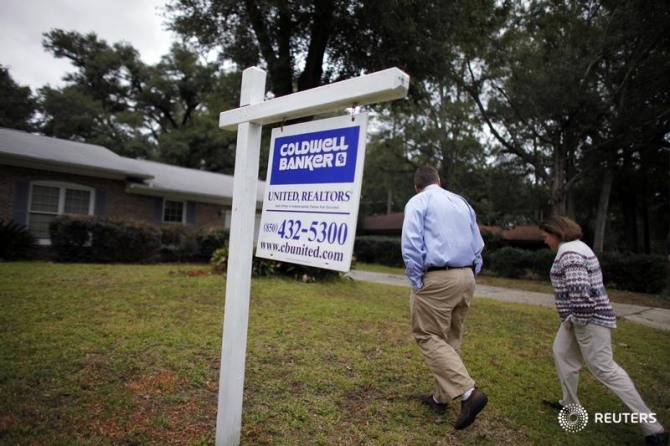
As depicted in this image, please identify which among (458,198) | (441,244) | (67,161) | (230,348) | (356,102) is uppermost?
(67,161)

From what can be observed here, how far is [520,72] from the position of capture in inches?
667

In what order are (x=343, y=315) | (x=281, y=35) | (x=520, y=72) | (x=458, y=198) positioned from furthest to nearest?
(x=520, y=72) < (x=281, y=35) < (x=343, y=315) < (x=458, y=198)

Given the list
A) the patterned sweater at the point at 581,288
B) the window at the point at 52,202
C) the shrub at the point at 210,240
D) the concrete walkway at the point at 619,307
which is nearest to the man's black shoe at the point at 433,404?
the patterned sweater at the point at 581,288

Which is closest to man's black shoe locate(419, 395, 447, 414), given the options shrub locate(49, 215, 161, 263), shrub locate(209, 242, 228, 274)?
shrub locate(209, 242, 228, 274)

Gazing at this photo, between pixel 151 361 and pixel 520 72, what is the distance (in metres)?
17.8

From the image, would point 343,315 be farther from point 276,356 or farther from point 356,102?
point 356,102

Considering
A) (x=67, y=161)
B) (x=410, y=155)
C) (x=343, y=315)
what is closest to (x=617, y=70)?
(x=410, y=155)

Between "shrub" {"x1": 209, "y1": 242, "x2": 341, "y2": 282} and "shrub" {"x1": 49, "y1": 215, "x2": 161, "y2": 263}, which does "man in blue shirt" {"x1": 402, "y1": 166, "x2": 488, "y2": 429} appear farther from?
"shrub" {"x1": 49, "y1": 215, "x2": 161, "y2": 263}

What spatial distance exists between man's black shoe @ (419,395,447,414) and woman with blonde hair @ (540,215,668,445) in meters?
1.03

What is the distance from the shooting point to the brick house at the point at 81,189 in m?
12.9

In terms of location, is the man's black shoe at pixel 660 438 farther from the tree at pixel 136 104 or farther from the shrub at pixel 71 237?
the tree at pixel 136 104

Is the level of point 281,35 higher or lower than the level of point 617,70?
lower

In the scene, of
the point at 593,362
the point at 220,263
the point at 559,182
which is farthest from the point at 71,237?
the point at 559,182

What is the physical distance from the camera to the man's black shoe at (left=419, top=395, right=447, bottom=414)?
10.8ft
